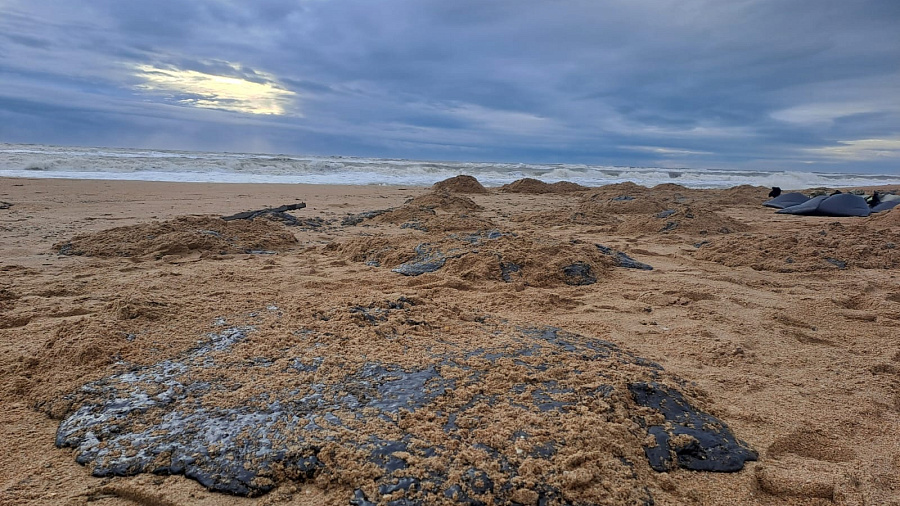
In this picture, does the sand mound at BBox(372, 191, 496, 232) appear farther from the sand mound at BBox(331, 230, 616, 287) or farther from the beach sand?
the sand mound at BBox(331, 230, 616, 287)

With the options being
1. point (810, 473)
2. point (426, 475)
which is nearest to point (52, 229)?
point (426, 475)

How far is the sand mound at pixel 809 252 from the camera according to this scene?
480cm

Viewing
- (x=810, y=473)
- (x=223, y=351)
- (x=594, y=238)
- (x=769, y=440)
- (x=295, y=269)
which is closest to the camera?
(x=810, y=473)

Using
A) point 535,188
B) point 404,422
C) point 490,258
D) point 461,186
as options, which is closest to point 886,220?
point 490,258

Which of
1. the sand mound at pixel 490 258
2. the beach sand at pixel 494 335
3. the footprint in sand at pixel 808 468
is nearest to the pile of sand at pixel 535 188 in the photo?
the beach sand at pixel 494 335

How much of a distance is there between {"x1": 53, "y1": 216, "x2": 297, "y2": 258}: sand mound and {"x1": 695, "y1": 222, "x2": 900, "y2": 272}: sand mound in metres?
4.82

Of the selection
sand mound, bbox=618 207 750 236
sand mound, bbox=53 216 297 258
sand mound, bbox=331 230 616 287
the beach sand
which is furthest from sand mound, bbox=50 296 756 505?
sand mound, bbox=618 207 750 236

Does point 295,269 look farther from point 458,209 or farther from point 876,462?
point 458,209

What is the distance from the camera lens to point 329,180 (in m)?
18.4

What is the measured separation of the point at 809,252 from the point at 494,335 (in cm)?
433

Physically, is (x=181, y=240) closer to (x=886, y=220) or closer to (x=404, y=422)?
(x=404, y=422)

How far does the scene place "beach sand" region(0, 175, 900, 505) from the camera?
5.07 feet

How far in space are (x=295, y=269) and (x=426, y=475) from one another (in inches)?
128

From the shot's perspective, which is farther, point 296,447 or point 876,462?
point 876,462
